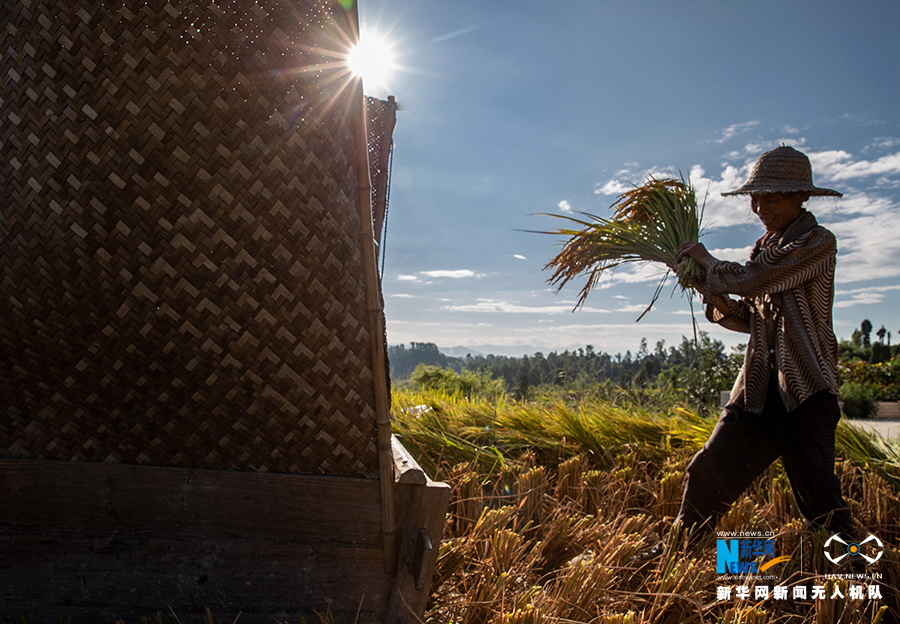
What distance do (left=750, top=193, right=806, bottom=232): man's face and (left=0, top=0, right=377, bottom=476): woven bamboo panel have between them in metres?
2.14

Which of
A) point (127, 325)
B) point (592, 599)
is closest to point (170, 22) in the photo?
point (127, 325)

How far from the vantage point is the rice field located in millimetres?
1689

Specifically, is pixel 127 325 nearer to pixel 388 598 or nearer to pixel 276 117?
pixel 276 117

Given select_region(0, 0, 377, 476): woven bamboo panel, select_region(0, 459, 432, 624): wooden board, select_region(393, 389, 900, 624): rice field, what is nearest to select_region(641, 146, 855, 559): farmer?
select_region(393, 389, 900, 624): rice field

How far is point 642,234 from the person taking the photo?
3.16 m

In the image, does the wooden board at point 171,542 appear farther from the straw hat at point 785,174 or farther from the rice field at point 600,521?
the straw hat at point 785,174

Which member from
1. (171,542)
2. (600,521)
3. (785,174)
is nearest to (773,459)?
(600,521)

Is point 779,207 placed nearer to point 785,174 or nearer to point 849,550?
point 785,174

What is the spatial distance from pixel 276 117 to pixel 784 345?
2.30m

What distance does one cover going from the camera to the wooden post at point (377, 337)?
1.29 m

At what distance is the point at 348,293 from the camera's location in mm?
1291

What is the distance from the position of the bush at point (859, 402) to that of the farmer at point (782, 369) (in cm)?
1099

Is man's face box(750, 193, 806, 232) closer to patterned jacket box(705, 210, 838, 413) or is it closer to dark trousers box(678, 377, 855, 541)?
patterned jacket box(705, 210, 838, 413)

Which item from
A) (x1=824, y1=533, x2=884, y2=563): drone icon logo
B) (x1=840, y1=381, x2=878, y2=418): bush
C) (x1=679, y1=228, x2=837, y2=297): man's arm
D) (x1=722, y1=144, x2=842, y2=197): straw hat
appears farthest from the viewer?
(x1=840, y1=381, x2=878, y2=418): bush
